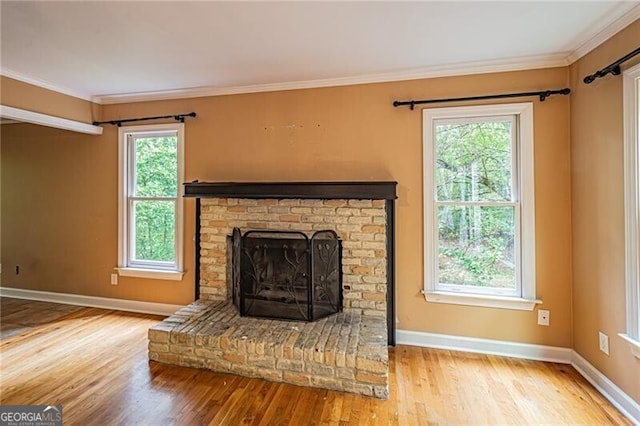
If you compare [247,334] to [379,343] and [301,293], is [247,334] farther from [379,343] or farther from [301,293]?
[379,343]

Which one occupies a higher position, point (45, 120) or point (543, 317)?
point (45, 120)

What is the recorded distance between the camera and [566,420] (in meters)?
1.91

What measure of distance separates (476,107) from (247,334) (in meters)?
2.68

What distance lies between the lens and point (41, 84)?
10.5 feet

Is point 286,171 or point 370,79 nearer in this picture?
point 370,79

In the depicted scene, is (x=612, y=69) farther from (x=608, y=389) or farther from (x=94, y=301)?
(x=94, y=301)

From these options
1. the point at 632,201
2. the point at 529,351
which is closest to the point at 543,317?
the point at 529,351

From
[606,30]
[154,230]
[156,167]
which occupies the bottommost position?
[154,230]

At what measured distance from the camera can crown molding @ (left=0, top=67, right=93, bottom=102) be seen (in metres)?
2.92

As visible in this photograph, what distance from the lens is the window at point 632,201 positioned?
191 centimetres

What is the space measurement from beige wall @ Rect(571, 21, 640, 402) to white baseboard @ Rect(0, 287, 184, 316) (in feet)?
12.3

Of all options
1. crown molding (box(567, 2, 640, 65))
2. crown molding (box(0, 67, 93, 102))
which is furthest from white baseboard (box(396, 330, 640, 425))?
crown molding (box(0, 67, 93, 102))

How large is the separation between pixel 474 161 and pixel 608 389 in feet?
6.13

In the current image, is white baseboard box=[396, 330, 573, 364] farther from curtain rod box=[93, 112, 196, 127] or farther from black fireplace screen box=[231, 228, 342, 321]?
curtain rod box=[93, 112, 196, 127]
